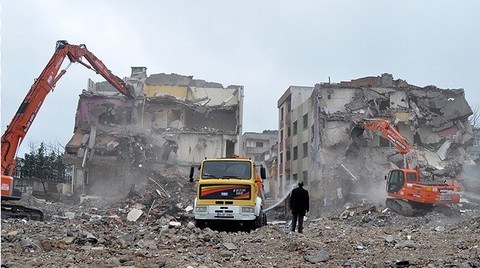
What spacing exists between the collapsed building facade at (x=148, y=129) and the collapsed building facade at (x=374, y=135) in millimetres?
8227

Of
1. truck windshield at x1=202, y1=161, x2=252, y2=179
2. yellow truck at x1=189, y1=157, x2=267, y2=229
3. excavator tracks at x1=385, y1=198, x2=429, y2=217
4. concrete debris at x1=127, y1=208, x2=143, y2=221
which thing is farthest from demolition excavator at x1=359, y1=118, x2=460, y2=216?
concrete debris at x1=127, y1=208, x2=143, y2=221

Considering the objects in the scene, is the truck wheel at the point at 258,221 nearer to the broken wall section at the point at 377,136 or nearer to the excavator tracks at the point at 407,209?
the excavator tracks at the point at 407,209

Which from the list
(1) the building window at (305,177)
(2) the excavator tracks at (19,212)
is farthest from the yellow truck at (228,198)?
(1) the building window at (305,177)

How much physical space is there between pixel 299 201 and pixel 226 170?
2.52m

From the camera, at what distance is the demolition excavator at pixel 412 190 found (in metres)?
23.0

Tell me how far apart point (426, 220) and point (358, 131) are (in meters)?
12.1

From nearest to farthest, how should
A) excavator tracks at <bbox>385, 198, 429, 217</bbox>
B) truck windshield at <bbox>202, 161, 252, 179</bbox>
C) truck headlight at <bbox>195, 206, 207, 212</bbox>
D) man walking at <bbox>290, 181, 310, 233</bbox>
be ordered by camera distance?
1. man walking at <bbox>290, 181, 310, 233</bbox>
2. truck headlight at <bbox>195, 206, 207, 212</bbox>
3. truck windshield at <bbox>202, 161, 252, 179</bbox>
4. excavator tracks at <bbox>385, 198, 429, 217</bbox>

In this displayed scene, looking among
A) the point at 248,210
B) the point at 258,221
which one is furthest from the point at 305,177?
the point at 248,210

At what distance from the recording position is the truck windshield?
15.9m

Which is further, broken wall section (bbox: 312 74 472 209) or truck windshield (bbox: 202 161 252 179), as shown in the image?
broken wall section (bbox: 312 74 472 209)

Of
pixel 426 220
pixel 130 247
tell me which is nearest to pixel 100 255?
pixel 130 247

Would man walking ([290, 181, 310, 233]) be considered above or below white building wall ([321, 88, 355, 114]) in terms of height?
below

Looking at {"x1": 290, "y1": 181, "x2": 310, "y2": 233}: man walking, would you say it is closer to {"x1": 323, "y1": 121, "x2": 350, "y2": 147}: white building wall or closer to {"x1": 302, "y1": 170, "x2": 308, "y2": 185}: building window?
{"x1": 323, "y1": 121, "x2": 350, "y2": 147}: white building wall

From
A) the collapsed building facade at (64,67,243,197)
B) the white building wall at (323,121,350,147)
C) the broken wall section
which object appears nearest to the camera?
the broken wall section
